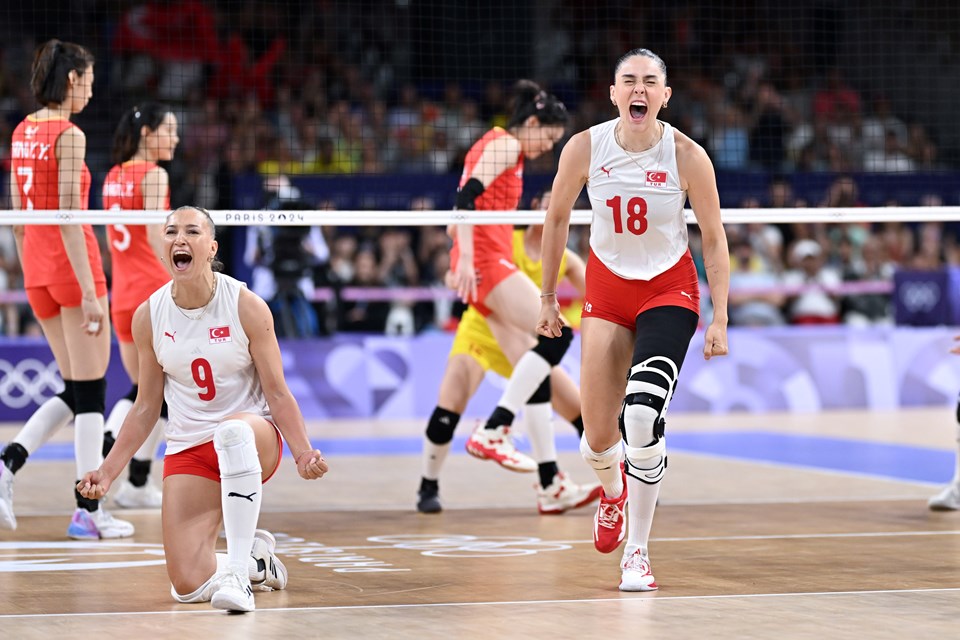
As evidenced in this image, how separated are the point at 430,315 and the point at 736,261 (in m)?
3.90

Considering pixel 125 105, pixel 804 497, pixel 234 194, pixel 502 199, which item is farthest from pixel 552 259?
pixel 125 105

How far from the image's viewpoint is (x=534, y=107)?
866cm

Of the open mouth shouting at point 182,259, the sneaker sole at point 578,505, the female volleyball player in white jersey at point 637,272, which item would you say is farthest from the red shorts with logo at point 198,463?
the sneaker sole at point 578,505

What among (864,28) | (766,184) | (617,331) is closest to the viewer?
(617,331)

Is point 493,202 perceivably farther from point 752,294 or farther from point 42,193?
point 752,294

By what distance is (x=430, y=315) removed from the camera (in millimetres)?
16281

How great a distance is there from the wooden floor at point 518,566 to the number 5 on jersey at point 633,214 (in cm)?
151

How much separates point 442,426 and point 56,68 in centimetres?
301

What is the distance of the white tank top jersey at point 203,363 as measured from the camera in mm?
5797

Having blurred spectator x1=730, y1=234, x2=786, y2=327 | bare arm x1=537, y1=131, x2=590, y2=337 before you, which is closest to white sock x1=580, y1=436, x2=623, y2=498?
bare arm x1=537, y1=131, x2=590, y2=337

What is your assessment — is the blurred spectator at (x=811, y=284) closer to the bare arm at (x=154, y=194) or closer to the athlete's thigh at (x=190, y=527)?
the bare arm at (x=154, y=194)

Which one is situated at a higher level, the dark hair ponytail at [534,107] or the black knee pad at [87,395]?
the dark hair ponytail at [534,107]

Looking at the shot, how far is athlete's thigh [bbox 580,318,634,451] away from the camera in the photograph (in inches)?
248

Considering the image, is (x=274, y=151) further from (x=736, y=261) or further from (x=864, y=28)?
(x=864, y=28)
